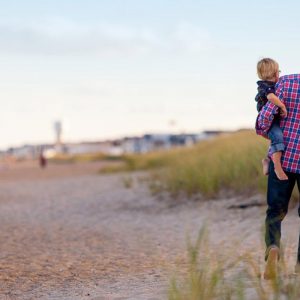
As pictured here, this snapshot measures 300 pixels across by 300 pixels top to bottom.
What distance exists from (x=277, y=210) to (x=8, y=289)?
2328 millimetres

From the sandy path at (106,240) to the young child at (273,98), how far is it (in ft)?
4.16

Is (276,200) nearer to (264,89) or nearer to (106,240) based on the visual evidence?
(264,89)

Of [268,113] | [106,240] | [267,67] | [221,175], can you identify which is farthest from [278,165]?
[221,175]

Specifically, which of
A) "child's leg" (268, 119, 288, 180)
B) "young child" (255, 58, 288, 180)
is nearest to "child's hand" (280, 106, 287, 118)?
"young child" (255, 58, 288, 180)

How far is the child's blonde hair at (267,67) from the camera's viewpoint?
218 inches

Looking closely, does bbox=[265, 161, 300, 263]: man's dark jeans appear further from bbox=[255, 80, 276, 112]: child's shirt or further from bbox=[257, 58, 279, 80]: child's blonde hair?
bbox=[257, 58, 279, 80]: child's blonde hair

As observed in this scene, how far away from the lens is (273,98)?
18.0 ft

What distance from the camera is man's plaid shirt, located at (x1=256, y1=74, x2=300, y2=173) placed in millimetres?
5539

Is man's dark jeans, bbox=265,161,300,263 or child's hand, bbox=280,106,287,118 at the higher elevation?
child's hand, bbox=280,106,287,118

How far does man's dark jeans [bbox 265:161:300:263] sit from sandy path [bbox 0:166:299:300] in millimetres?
913

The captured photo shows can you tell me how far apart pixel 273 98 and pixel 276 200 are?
0.77 m

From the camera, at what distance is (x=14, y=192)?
20.2m

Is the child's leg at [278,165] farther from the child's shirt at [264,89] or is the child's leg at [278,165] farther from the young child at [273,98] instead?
the child's shirt at [264,89]

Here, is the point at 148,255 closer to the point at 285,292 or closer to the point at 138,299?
the point at 138,299
